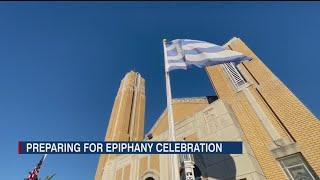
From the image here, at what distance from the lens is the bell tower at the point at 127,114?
36.8 meters

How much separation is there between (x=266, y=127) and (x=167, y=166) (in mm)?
7869

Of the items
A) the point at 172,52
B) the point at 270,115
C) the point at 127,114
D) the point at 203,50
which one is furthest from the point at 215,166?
the point at 127,114

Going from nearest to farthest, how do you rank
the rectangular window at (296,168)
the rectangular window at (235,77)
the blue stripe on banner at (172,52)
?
the blue stripe on banner at (172,52)
the rectangular window at (296,168)
the rectangular window at (235,77)

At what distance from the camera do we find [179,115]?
84.7ft

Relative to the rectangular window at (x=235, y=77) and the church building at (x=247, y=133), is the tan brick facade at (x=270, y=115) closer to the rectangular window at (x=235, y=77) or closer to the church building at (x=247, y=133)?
the church building at (x=247, y=133)

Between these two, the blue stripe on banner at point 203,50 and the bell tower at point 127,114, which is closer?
the blue stripe on banner at point 203,50

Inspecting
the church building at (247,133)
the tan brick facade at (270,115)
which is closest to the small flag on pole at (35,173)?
the church building at (247,133)

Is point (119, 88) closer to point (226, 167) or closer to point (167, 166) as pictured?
point (167, 166)

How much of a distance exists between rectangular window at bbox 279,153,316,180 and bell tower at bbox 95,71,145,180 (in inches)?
974

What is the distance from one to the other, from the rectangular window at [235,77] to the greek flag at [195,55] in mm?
8555

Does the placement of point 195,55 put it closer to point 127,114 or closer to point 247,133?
point 247,133

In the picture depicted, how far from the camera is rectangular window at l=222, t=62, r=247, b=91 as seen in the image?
20.2m

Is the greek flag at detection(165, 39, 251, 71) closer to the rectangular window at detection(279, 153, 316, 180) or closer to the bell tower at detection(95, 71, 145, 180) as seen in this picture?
the rectangular window at detection(279, 153, 316, 180)

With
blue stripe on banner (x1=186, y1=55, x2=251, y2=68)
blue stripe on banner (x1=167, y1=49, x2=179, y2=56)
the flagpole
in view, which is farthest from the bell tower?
blue stripe on banner (x1=186, y1=55, x2=251, y2=68)
